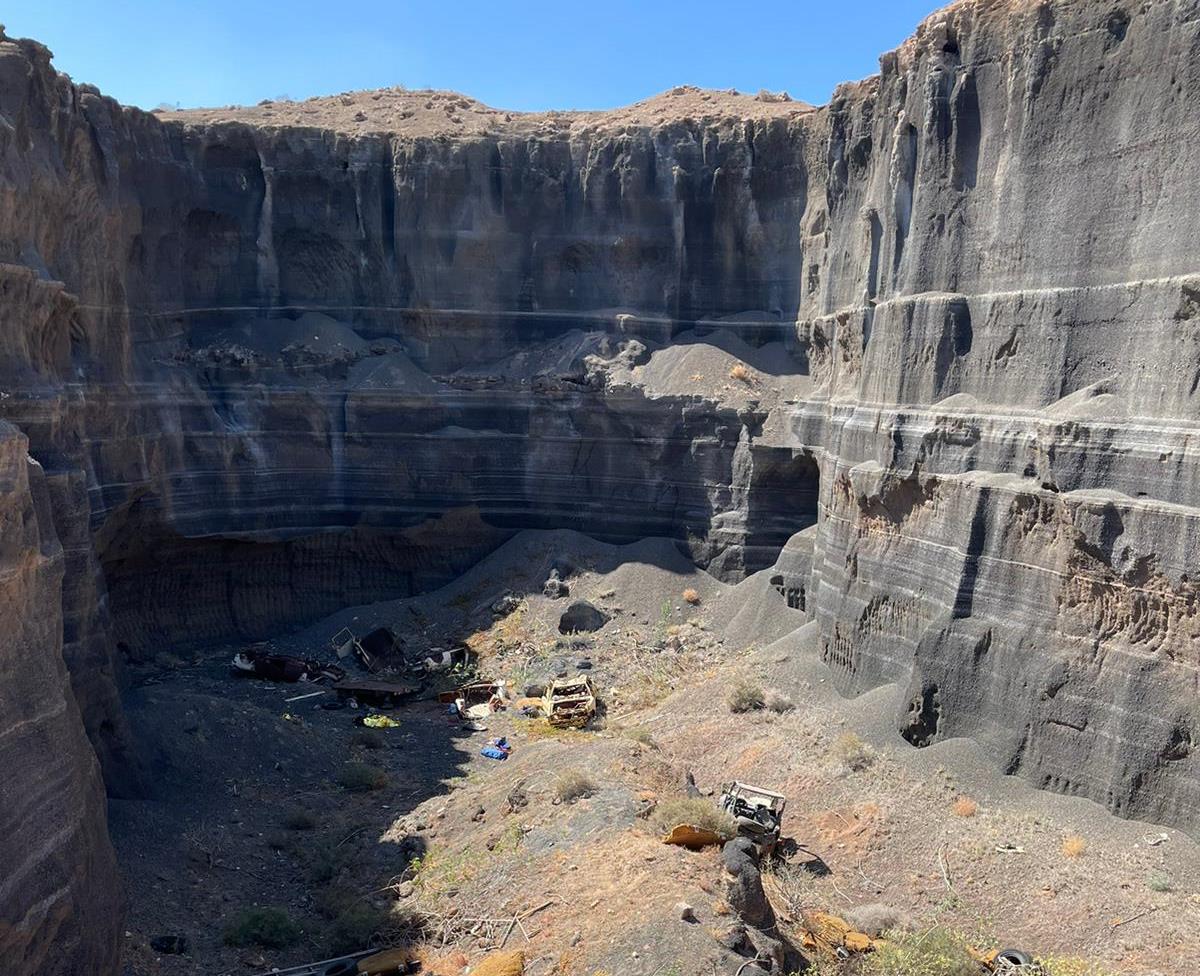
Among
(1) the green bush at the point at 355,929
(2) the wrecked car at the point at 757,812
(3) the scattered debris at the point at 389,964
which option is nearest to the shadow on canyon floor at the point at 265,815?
(1) the green bush at the point at 355,929

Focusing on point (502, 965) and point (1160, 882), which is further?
point (1160, 882)

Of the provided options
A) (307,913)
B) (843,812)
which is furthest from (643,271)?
(307,913)

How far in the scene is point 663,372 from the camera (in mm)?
30766

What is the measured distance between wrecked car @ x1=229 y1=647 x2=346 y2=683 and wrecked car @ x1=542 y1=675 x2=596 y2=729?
5998mm

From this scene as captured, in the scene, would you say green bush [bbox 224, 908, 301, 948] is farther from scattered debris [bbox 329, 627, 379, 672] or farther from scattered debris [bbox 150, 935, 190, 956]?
scattered debris [bbox 329, 627, 379, 672]

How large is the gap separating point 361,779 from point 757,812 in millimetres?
7985

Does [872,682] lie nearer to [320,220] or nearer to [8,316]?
[8,316]

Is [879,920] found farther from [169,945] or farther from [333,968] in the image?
[169,945]

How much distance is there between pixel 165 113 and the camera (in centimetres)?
3416

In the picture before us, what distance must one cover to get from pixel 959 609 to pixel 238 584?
19963 millimetres

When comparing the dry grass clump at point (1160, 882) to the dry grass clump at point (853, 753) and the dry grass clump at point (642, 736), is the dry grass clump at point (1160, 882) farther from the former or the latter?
the dry grass clump at point (642, 736)

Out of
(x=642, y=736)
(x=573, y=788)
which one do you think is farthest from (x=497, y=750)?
(x=573, y=788)

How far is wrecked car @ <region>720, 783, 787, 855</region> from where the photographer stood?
589 inches

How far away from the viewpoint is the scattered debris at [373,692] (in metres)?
24.2
